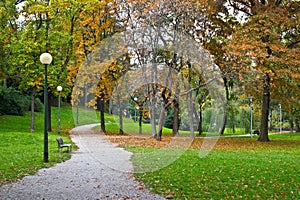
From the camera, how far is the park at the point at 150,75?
35.6 feet

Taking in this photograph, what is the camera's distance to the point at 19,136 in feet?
Result: 65.5

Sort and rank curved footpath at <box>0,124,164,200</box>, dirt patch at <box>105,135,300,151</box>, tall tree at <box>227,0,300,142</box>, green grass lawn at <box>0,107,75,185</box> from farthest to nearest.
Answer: tall tree at <box>227,0,300,142</box>, dirt patch at <box>105,135,300,151</box>, green grass lawn at <box>0,107,75,185</box>, curved footpath at <box>0,124,164,200</box>

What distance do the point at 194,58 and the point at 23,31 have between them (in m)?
11.0

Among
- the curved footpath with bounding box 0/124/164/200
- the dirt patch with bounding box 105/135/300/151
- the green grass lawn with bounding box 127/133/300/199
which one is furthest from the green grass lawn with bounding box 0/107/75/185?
Answer: the dirt patch with bounding box 105/135/300/151

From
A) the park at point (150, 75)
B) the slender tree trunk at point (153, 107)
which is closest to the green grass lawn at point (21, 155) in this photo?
the park at point (150, 75)

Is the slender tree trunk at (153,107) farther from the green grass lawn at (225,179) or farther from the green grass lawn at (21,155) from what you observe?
the green grass lawn at (225,179)

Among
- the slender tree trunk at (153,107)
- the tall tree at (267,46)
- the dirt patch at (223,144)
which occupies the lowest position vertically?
the dirt patch at (223,144)

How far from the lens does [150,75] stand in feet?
68.5

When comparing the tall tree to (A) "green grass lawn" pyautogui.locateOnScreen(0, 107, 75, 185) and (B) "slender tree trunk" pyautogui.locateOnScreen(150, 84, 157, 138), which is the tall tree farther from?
(A) "green grass lawn" pyautogui.locateOnScreen(0, 107, 75, 185)

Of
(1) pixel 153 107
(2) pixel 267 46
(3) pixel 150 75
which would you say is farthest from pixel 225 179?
(1) pixel 153 107

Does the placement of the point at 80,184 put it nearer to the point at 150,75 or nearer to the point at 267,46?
the point at 150,75

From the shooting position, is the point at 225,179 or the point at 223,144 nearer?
the point at 225,179

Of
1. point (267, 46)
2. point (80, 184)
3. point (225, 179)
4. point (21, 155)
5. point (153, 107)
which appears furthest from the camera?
point (153, 107)

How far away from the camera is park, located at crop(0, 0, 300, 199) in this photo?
10.8m
